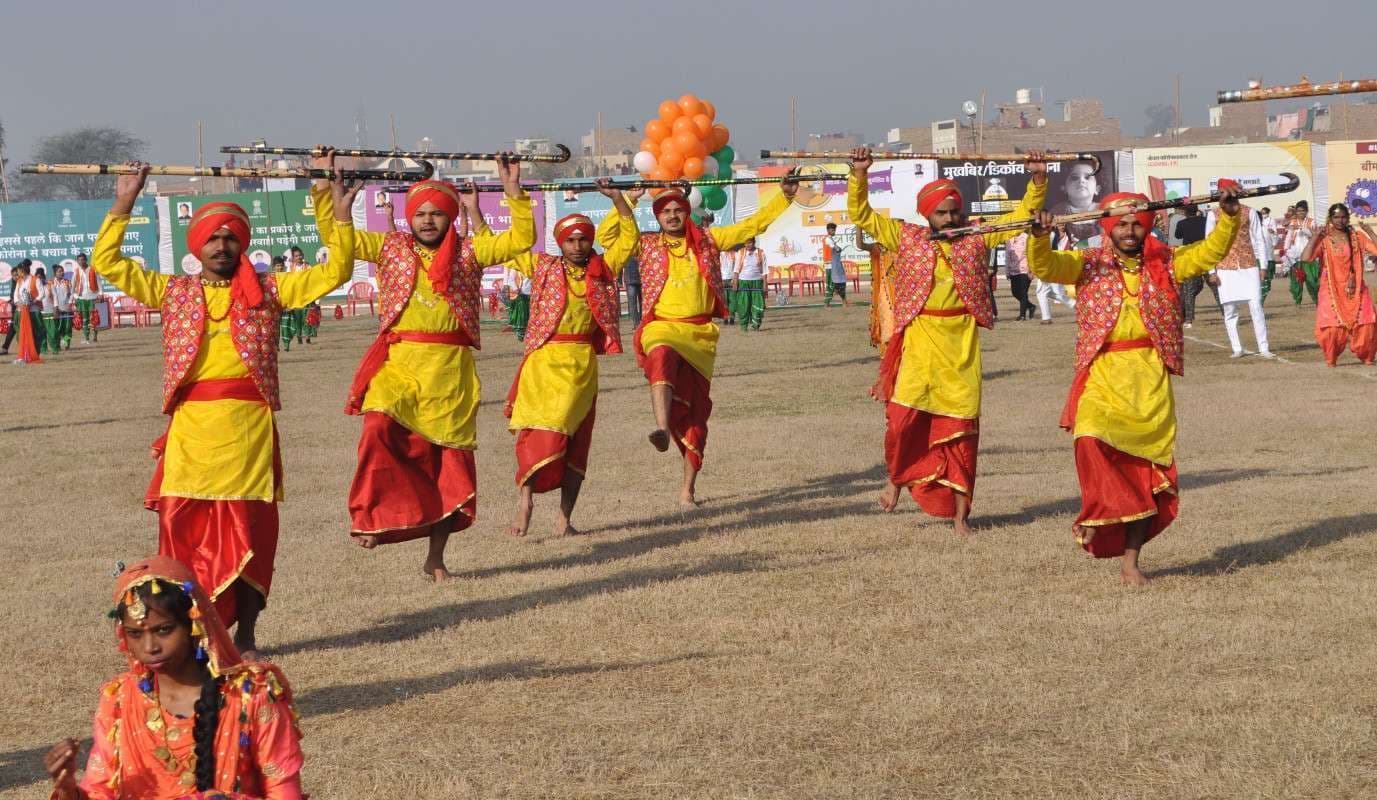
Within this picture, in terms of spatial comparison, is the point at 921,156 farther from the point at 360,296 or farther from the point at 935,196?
the point at 360,296

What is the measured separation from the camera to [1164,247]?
318 inches

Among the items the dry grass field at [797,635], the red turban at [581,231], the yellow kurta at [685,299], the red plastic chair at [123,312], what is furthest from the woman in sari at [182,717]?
the red plastic chair at [123,312]

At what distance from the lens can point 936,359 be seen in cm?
952

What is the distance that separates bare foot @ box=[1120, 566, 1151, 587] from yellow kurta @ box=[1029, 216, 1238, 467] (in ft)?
1.60

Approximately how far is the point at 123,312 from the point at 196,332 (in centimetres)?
3468

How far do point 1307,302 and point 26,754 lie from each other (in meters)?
26.6

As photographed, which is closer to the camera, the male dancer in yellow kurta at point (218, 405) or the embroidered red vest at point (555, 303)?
the male dancer in yellow kurta at point (218, 405)

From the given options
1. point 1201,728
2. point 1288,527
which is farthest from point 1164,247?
point 1201,728

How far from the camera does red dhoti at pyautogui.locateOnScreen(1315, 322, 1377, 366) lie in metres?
14.9

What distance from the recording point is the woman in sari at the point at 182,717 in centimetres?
384

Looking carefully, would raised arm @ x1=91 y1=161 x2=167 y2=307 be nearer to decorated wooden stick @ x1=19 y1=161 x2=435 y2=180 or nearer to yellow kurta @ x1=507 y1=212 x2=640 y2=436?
decorated wooden stick @ x1=19 y1=161 x2=435 y2=180

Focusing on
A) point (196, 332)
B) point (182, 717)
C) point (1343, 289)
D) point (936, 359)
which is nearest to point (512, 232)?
point (196, 332)

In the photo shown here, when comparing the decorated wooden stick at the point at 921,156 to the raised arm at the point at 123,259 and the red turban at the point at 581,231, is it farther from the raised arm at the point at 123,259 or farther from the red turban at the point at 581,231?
the raised arm at the point at 123,259

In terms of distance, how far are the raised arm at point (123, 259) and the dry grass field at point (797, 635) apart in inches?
56.9
